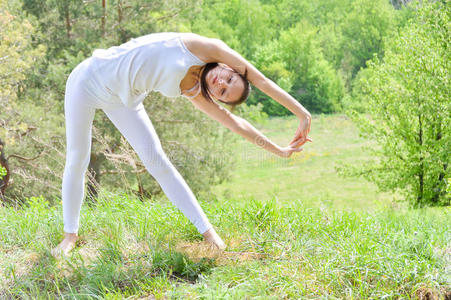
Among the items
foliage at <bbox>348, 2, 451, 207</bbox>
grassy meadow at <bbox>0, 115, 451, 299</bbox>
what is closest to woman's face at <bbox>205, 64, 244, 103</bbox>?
grassy meadow at <bbox>0, 115, 451, 299</bbox>

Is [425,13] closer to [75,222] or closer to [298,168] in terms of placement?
[75,222]

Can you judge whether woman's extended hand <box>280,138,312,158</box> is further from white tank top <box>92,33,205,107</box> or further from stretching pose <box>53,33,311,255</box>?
white tank top <box>92,33,205,107</box>

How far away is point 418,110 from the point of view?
10562 mm

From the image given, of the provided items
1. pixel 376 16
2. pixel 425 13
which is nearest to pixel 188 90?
pixel 425 13

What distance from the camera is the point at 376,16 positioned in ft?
148

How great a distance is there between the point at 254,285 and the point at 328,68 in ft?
147

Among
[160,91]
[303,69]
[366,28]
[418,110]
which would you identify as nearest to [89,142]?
[160,91]

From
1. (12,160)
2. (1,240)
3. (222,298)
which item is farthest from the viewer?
(12,160)

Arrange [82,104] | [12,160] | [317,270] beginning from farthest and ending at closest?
[12,160] → [82,104] → [317,270]

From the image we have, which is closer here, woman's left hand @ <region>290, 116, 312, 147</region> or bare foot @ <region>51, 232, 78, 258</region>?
woman's left hand @ <region>290, 116, 312, 147</region>

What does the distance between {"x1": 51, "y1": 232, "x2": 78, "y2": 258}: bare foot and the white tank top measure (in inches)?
33.0

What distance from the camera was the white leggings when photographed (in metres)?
2.16

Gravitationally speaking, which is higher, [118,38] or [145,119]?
[145,119]

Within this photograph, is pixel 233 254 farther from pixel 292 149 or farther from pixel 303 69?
pixel 303 69
